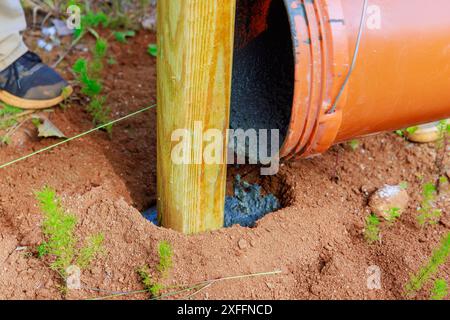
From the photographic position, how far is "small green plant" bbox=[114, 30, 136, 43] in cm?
312

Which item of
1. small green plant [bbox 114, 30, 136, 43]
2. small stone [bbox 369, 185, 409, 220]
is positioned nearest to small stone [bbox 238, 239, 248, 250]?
small stone [bbox 369, 185, 409, 220]

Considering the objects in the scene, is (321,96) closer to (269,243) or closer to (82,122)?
(269,243)

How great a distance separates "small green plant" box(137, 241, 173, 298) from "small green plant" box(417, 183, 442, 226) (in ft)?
3.37

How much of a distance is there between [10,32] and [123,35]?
71 centimetres

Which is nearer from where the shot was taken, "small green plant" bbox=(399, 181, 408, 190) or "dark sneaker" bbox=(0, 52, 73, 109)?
"small green plant" bbox=(399, 181, 408, 190)

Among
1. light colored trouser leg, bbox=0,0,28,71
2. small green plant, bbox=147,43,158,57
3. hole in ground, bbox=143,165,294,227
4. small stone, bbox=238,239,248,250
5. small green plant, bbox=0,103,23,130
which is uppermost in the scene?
light colored trouser leg, bbox=0,0,28,71

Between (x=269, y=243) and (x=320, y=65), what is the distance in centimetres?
65

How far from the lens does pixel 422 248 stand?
2.09 meters

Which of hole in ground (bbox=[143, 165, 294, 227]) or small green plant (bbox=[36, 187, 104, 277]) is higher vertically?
small green plant (bbox=[36, 187, 104, 277])

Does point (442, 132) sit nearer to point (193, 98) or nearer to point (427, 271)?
point (427, 271)

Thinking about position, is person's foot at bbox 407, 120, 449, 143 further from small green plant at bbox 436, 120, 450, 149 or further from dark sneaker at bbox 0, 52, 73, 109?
dark sneaker at bbox 0, 52, 73, 109

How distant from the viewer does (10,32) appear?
256cm

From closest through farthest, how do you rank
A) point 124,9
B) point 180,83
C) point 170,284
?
point 180,83
point 170,284
point 124,9

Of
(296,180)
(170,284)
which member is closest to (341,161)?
(296,180)
